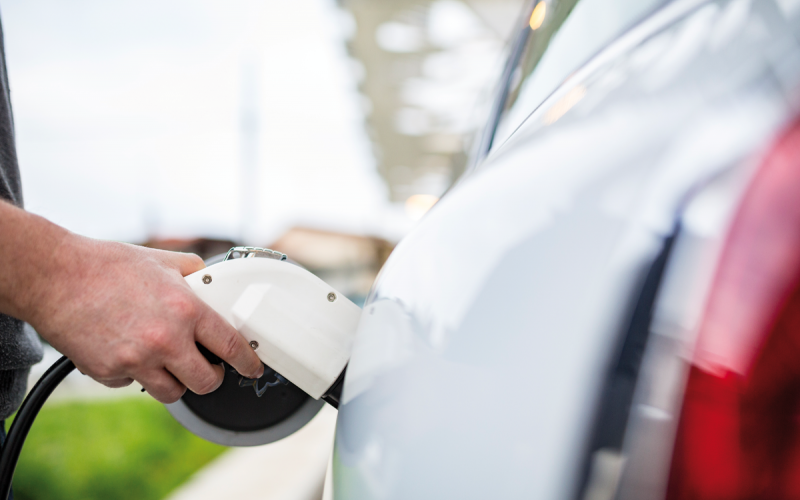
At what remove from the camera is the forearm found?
0.74 metres

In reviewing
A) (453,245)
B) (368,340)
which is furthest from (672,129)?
(368,340)

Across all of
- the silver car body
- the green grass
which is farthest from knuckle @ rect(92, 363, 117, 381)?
the green grass

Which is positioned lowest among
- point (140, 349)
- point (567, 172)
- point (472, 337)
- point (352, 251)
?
point (352, 251)

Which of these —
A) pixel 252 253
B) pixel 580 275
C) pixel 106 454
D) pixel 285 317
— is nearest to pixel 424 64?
pixel 106 454

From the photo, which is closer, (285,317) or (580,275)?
(580,275)

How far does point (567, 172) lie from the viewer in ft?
1.75

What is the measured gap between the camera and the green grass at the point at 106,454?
4.17m

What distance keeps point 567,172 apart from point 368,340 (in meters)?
0.32

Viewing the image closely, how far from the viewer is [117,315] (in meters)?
0.75

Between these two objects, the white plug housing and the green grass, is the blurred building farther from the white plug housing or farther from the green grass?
the green grass

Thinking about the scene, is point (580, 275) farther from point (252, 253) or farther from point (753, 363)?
point (252, 253)

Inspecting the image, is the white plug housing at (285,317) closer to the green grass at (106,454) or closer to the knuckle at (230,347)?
the knuckle at (230,347)

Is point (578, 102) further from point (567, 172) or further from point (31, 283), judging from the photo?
point (31, 283)

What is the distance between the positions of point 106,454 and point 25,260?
5.03 meters
